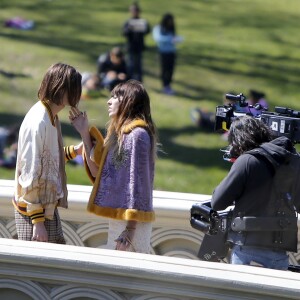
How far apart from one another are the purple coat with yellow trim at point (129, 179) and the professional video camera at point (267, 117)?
51 centimetres

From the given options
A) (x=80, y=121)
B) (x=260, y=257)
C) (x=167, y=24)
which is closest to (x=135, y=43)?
(x=167, y=24)

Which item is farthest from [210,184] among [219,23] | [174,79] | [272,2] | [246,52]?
[272,2]

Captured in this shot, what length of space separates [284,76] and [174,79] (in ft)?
7.63

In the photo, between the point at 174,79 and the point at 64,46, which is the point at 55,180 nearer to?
the point at 174,79

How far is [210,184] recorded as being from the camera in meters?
16.7

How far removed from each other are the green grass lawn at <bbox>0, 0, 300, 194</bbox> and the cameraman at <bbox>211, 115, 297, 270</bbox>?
10585mm

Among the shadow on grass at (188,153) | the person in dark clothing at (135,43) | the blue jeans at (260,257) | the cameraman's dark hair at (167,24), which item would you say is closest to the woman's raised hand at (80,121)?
the blue jeans at (260,257)

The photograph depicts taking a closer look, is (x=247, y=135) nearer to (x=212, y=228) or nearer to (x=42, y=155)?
(x=212, y=228)

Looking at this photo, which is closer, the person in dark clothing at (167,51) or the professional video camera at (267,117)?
the professional video camera at (267,117)

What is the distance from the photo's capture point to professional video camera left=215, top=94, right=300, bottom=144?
5.81 m

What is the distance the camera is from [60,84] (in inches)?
224

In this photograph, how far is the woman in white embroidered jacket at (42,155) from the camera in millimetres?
5645

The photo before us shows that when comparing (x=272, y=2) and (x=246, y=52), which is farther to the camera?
(x=272, y=2)

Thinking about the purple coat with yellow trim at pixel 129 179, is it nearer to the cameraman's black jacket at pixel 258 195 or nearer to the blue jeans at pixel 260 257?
the cameraman's black jacket at pixel 258 195
